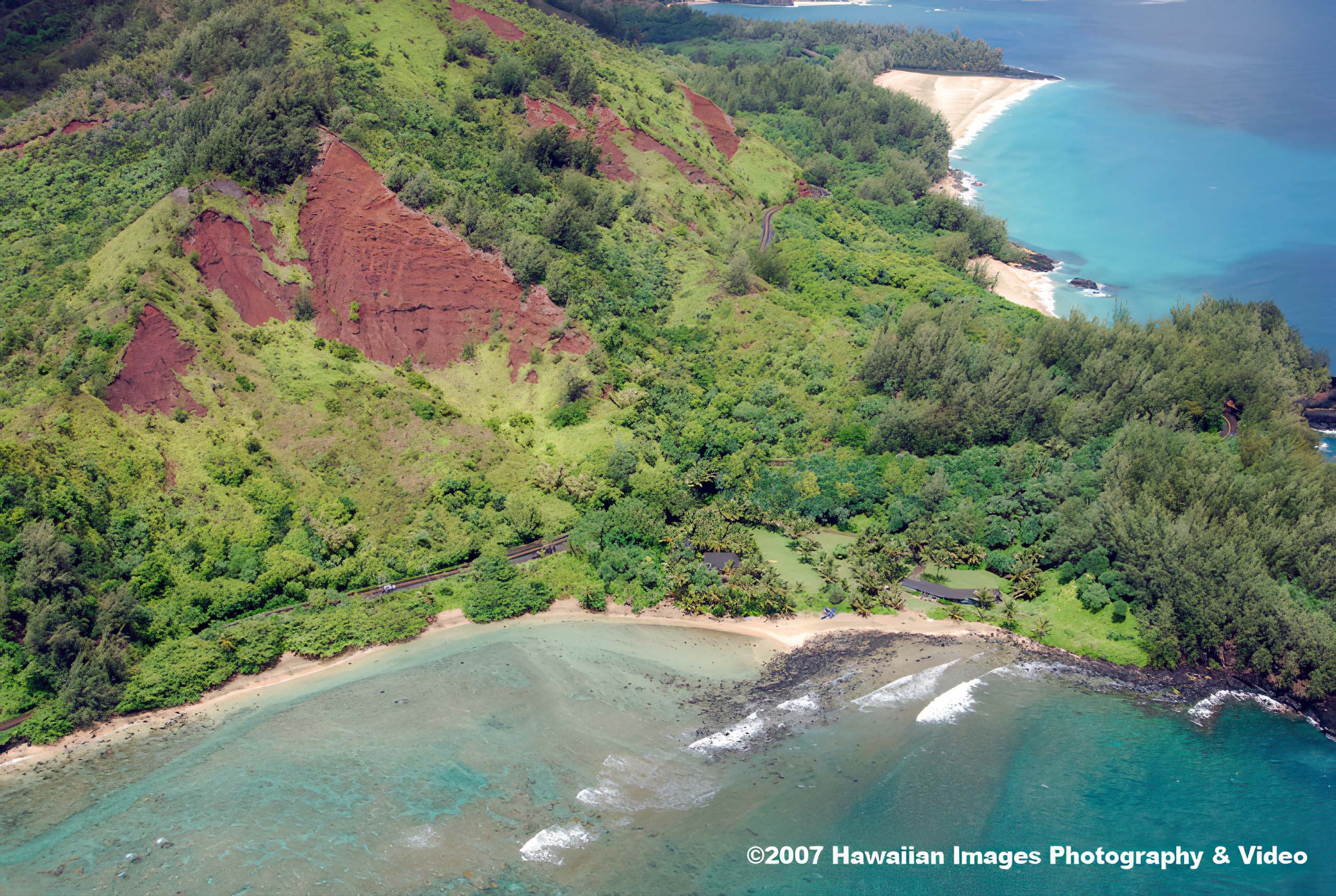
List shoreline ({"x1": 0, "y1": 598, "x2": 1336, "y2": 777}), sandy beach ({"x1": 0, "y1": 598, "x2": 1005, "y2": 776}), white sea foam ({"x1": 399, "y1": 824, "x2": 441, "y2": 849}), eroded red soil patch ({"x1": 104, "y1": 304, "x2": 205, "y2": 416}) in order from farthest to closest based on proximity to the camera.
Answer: eroded red soil patch ({"x1": 104, "y1": 304, "x2": 205, "y2": 416}) < sandy beach ({"x1": 0, "y1": 598, "x2": 1005, "y2": 776}) < shoreline ({"x1": 0, "y1": 598, "x2": 1336, "y2": 777}) < white sea foam ({"x1": 399, "y1": 824, "x2": 441, "y2": 849})

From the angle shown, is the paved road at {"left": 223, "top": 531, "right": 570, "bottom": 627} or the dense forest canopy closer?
the dense forest canopy

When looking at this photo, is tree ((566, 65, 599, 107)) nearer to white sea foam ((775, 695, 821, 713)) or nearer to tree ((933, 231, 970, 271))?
tree ((933, 231, 970, 271))

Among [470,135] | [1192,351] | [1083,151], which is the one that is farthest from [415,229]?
[1083,151]

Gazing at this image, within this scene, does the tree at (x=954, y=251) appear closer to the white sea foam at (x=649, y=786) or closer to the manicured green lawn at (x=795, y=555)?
the manicured green lawn at (x=795, y=555)

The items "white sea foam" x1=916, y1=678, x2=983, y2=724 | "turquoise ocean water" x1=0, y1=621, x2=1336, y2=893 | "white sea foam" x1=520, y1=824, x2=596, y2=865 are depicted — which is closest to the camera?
"turquoise ocean water" x1=0, y1=621, x2=1336, y2=893

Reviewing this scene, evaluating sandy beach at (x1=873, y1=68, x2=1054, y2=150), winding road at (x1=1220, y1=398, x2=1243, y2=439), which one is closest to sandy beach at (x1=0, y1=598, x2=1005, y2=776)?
winding road at (x1=1220, y1=398, x2=1243, y2=439)

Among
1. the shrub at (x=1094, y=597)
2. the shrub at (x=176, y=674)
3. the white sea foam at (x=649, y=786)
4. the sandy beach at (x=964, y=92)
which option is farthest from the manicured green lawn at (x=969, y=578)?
the sandy beach at (x=964, y=92)
